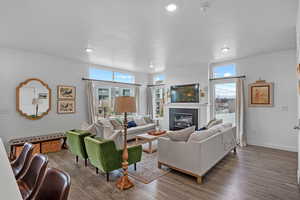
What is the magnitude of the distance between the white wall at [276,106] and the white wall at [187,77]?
4.38ft

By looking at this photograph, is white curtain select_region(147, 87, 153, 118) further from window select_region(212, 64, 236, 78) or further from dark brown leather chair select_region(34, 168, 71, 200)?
dark brown leather chair select_region(34, 168, 71, 200)

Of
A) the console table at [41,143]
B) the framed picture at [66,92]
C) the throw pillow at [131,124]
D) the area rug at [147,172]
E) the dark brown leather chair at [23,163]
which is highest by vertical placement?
the framed picture at [66,92]

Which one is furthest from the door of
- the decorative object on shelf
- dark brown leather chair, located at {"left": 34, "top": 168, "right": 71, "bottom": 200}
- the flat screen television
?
dark brown leather chair, located at {"left": 34, "top": 168, "right": 71, "bottom": 200}

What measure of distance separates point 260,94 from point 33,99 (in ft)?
21.8

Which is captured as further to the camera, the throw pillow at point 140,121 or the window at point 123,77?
the window at point 123,77

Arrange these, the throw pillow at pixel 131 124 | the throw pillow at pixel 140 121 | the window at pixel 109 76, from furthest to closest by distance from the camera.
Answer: the throw pillow at pixel 140 121, the window at pixel 109 76, the throw pillow at pixel 131 124

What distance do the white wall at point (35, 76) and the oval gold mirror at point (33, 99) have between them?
11 cm

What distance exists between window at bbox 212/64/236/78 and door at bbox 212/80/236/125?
28cm

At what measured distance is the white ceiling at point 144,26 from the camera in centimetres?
227

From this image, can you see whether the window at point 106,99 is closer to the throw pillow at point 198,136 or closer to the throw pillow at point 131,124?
the throw pillow at point 131,124

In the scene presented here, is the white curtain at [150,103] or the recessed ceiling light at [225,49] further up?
the recessed ceiling light at [225,49]

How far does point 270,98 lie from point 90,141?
5008 mm

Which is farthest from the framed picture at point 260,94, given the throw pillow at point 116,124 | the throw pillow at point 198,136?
the throw pillow at point 116,124

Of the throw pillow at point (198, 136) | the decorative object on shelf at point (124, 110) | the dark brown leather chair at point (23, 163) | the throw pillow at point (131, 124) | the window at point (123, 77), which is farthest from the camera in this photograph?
the window at point (123, 77)
